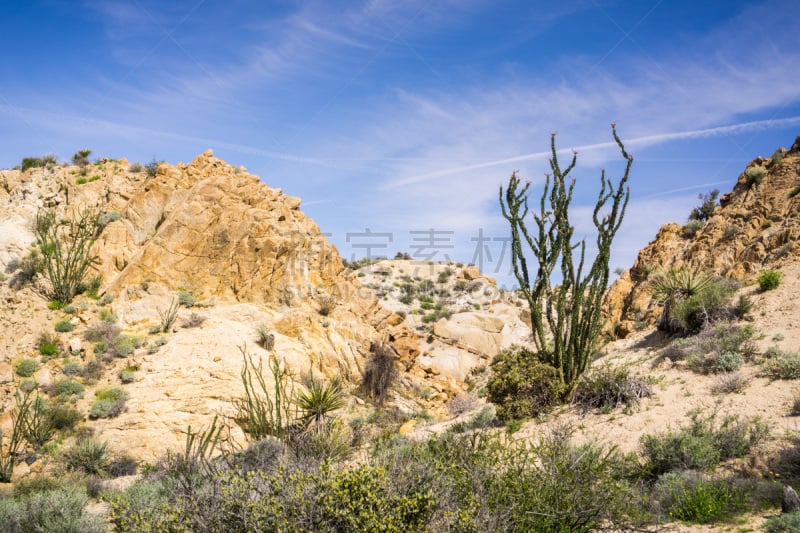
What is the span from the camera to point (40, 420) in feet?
40.8

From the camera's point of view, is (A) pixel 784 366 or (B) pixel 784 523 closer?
(B) pixel 784 523

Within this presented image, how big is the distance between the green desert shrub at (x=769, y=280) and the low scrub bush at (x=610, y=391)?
563cm

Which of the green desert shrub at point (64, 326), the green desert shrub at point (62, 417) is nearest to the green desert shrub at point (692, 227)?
the green desert shrub at point (62, 417)

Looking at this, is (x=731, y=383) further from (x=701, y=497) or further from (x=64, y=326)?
(x=64, y=326)

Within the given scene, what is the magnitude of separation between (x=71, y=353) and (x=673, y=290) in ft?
63.1

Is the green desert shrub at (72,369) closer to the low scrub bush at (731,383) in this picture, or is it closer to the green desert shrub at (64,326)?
the green desert shrub at (64,326)

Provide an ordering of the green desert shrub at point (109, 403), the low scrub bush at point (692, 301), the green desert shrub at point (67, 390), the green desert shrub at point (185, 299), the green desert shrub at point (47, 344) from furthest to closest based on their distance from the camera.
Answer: the green desert shrub at point (185, 299) < the green desert shrub at point (47, 344) < the green desert shrub at point (67, 390) < the low scrub bush at point (692, 301) < the green desert shrub at point (109, 403)

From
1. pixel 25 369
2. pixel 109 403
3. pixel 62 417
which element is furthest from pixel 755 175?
pixel 25 369

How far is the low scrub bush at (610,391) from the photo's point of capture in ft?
37.0

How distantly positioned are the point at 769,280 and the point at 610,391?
21.7 feet

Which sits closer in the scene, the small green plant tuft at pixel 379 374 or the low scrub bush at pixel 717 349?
the low scrub bush at pixel 717 349

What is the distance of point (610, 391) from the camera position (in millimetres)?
11500

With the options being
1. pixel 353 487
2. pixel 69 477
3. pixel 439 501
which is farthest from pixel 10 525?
pixel 439 501

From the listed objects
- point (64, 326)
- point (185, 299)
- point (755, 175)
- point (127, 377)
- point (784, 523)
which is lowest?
point (784, 523)
